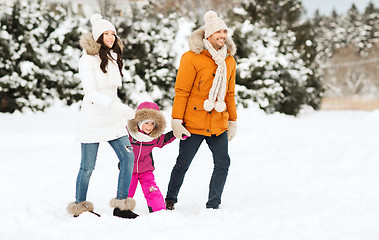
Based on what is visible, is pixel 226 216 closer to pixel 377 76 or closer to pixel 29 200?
pixel 29 200

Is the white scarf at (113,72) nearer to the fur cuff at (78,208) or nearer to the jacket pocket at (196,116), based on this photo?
the jacket pocket at (196,116)

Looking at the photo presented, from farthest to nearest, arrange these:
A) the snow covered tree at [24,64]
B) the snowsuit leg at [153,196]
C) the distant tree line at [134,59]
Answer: the distant tree line at [134,59], the snow covered tree at [24,64], the snowsuit leg at [153,196]

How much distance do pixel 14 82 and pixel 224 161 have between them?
9932 millimetres

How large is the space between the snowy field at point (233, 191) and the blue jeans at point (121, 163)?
0.30 meters

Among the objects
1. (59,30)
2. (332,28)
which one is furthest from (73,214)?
(332,28)

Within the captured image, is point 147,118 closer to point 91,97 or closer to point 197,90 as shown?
point 197,90

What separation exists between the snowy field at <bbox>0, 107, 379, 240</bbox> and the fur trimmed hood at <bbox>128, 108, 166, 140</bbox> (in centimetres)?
78

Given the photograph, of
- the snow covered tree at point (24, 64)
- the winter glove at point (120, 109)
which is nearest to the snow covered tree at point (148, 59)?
the snow covered tree at point (24, 64)

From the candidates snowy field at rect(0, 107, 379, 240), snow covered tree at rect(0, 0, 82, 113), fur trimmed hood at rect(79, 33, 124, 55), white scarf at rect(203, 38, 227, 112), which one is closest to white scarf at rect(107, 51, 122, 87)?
fur trimmed hood at rect(79, 33, 124, 55)

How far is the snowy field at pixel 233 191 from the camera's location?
3361 mm

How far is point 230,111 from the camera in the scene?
4371 millimetres

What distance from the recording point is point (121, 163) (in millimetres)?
3906

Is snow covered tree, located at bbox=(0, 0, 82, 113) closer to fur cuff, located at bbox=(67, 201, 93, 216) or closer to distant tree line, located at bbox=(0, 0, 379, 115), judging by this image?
distant tree line, located at bbox=(0, 0, 379, 115)

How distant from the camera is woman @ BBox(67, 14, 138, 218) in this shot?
12.1 feet
